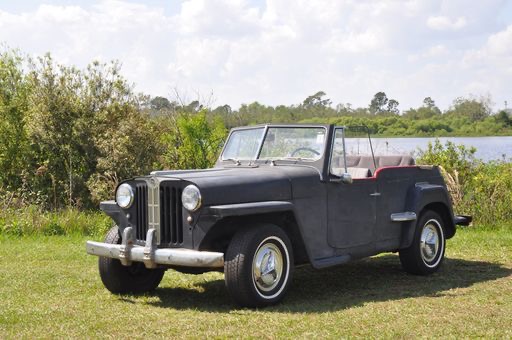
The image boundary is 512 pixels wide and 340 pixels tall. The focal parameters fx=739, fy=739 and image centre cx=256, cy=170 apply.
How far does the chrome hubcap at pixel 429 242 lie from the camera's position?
854 centimetres

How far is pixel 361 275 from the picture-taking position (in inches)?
339

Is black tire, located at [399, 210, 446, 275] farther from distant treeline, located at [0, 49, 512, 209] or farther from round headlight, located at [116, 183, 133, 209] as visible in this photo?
distant treeline, located at [0, 49, 512, 209]

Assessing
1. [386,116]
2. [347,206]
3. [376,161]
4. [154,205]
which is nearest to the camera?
[154,205]

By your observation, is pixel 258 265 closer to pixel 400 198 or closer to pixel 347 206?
pixel 347 206

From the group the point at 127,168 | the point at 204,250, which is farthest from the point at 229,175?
the point at 127,168

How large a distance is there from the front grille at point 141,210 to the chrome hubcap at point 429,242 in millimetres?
3341

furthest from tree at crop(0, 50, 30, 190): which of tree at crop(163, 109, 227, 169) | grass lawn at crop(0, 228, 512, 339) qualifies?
grass lawn at crop(0, 228, 512, 339)

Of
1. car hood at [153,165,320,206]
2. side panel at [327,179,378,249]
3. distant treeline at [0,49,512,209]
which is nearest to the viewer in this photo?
car hood at [153,165,320,206]

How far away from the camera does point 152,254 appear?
256 inches

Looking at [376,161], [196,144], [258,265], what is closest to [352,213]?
[258,265]

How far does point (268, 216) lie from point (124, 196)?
1409 mm

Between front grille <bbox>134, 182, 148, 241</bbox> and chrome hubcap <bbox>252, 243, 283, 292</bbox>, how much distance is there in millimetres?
1152

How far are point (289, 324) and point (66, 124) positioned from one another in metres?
14.1

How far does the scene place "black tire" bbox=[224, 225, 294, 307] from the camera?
6371 millimetres
